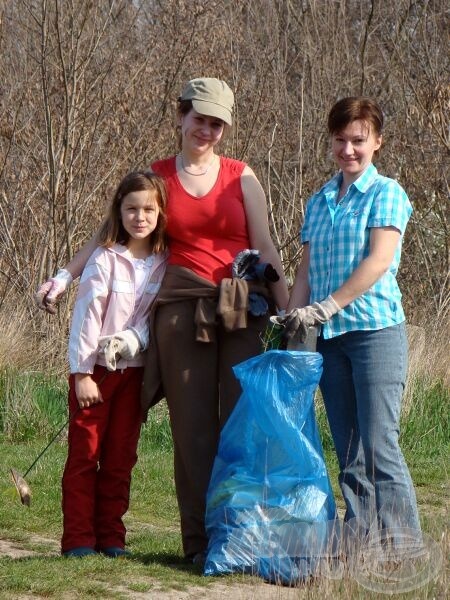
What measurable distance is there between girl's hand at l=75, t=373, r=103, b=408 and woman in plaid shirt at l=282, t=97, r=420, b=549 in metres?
0.89

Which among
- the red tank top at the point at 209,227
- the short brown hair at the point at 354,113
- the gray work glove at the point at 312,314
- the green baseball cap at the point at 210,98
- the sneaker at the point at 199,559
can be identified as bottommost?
the sneaker at the point at 199,559

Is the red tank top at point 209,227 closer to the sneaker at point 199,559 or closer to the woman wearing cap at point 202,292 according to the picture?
the woman wearing cap at point 202,292

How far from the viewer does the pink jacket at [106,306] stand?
4.79 metres

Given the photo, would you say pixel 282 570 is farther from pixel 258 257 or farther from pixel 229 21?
pixel 229 21

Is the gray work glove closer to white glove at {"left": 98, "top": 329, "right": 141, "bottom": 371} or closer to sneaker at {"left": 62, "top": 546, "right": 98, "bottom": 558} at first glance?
white glove at {"left": 98, "top": 329, "right": 141, "bottom": 371}

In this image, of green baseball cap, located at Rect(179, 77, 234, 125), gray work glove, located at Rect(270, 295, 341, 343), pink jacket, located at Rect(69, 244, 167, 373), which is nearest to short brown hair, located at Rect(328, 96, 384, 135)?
green baseball cap, located at Rect(179, 77, 234, 125)

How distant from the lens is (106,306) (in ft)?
15.9

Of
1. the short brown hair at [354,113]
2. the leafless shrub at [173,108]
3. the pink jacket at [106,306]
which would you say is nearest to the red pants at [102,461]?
the pink jacket at [106,306]

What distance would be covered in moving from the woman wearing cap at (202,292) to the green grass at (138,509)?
1.25 ft

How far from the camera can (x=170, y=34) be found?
10.1 m

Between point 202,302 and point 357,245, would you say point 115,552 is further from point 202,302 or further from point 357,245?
point 357,245

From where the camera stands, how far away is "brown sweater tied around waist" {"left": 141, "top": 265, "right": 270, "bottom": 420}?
183 inches

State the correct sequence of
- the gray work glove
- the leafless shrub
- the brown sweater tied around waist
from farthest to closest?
the leafless shrub → the brown sweater tied around waist → the gray work glove

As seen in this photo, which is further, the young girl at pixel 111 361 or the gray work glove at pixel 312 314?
the young girl at pixel 111 361
